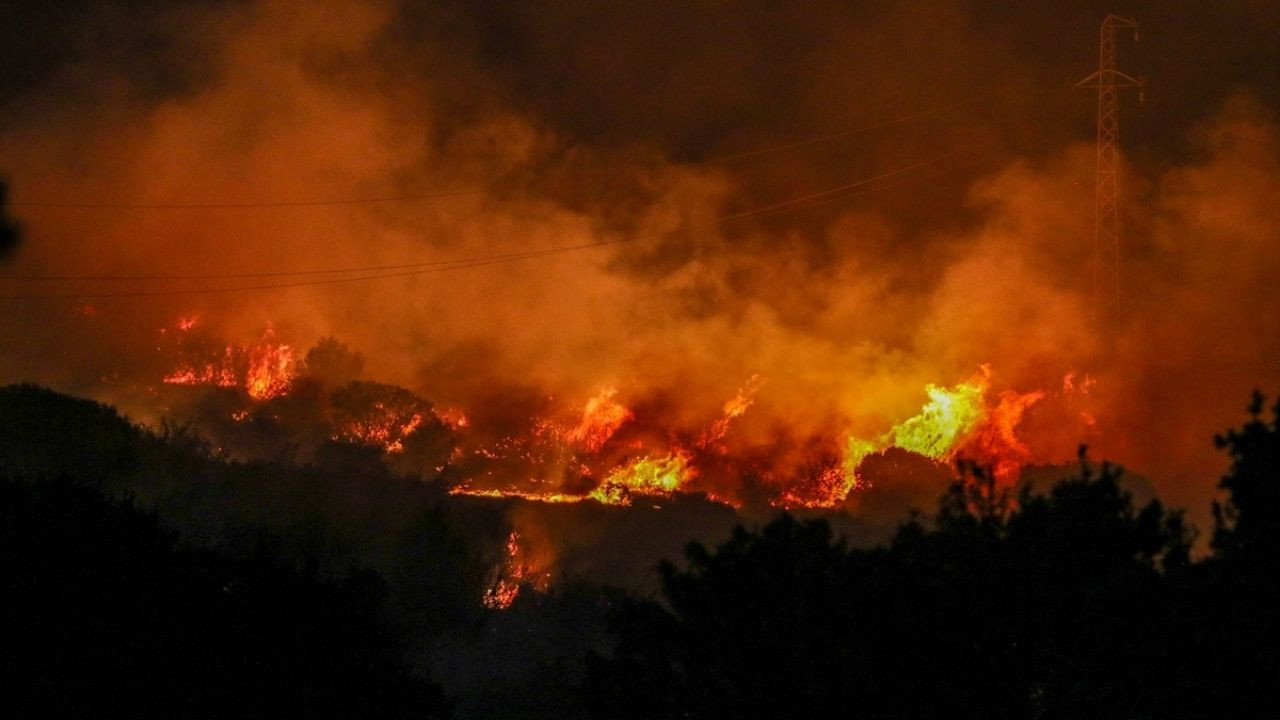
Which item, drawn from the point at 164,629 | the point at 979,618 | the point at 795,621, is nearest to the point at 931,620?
the point at 979,618

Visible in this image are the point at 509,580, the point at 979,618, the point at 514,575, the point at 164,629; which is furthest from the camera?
the point at 514,575

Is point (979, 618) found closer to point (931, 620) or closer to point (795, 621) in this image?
point (931, 620)

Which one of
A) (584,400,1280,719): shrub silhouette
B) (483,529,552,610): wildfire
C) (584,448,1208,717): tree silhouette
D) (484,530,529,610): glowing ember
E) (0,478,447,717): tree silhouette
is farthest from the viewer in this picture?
(483,529,552,610): wildfire

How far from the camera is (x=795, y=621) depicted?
88.0 ft

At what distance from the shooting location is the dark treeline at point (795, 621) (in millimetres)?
23297

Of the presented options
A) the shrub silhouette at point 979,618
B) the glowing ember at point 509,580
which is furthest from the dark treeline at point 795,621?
the glowing ember at point 509,580

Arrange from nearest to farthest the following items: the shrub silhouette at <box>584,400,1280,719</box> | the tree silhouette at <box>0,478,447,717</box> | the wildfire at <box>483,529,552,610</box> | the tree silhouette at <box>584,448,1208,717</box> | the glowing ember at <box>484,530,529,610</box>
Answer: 1. the shrub silhouette at <box>584,400,1280,719</box>
2. the tree silhouette at <box>584,448,1208,717</box>
3. the tree silhouette at <box>0,478,447,717</box>
4. the glowing ember at <box>484,530,529,610</box>
5. the wildfire at <box>483,529,552,610</box>

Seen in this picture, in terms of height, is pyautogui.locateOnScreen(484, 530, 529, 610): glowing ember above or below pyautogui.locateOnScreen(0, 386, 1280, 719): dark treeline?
above

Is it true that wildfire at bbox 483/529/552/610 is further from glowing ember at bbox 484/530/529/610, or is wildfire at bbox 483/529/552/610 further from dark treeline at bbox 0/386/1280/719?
dark treeline at bbox 0/386/1280/719

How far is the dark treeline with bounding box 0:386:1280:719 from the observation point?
23.3 metres

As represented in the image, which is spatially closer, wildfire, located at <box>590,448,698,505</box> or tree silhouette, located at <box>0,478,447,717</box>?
tree silhouette, located at <box>0,478,447,717</box>

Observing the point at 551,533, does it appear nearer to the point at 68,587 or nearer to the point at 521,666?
the point at 521,666

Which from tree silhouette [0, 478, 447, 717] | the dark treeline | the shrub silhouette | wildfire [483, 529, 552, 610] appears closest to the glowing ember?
wildfire [483, 529, 552, 610]

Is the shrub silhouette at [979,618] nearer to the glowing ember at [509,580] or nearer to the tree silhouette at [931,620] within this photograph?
the tree silhouette at [931,620]
